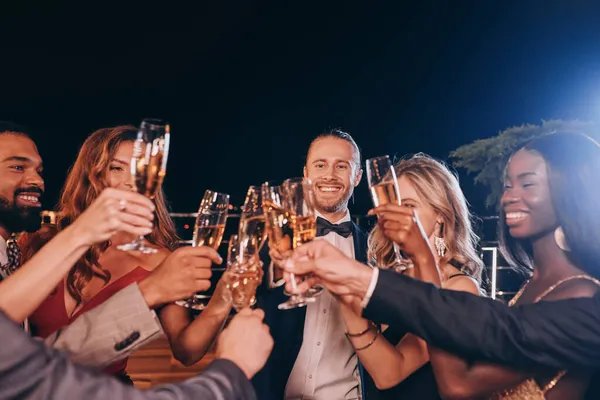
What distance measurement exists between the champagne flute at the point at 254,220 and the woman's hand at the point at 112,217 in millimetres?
492

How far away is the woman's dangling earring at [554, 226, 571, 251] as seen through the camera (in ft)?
6.61

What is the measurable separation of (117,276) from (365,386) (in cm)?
122

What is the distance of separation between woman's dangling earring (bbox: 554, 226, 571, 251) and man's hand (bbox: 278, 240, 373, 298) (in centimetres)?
65

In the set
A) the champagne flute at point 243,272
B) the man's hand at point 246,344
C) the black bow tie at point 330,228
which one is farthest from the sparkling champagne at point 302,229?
the black bow tie at point 330,228

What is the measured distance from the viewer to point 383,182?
2.26 metres

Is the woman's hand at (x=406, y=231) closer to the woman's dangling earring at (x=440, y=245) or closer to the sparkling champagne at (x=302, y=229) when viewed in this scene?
the sparkling champagne at (x=302, y=229)

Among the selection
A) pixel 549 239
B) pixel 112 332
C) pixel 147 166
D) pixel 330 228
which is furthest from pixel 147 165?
pixel 330 228

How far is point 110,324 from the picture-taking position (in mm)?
1999

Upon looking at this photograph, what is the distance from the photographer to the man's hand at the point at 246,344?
5.13 feet

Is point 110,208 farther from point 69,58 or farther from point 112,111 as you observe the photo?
point 112,111

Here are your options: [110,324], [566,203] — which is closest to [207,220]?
[110,324]

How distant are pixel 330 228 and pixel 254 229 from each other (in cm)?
116

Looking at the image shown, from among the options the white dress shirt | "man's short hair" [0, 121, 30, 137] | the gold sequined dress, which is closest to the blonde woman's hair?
the white dress shirt

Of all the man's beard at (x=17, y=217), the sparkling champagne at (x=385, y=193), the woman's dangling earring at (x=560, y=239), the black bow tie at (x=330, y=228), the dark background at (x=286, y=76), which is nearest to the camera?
the woman's dangling earring at (x=560, y=239)
